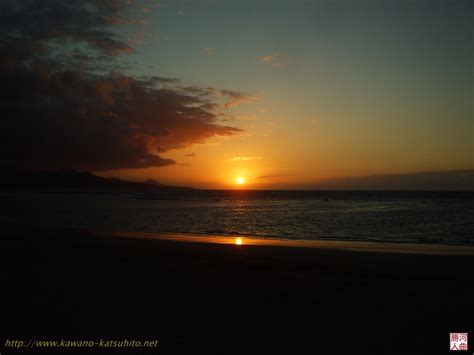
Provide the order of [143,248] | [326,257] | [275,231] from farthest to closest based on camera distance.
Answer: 1. [275,231]
2. [143,248]
3. [326,257]

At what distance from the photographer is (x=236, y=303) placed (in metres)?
8.48

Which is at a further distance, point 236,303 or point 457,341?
point 236,303

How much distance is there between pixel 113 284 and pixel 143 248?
7.34 meters

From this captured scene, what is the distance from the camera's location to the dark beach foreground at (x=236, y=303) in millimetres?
6543

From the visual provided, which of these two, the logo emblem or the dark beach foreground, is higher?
the dark beach foreground

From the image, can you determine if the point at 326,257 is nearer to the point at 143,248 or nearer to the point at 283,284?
the point at 283,284

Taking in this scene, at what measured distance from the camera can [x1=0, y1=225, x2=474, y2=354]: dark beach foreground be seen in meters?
6.54

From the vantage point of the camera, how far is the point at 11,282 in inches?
Result: 388

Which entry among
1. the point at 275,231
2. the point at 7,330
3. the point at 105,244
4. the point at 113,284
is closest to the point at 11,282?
the point at 113,284

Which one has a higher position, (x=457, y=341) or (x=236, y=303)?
(x=236, y=303)

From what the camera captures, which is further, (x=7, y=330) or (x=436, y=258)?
(x=436, y=258)

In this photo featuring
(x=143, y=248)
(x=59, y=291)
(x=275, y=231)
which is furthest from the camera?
(x=275, y=231)

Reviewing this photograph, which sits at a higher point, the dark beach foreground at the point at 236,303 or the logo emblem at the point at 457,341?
the dark beach foreground at the point at 236,303

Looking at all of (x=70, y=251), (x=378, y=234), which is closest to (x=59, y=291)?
(x=70, y=251)
